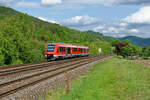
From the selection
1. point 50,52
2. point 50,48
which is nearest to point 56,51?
point 50,52

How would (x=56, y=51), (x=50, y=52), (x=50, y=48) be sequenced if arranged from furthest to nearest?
(x=50, y=48)
(x=56, y=51)
(x=50, y=52)

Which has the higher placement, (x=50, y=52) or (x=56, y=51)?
(x=56, y=51)

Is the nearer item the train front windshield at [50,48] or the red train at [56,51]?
the red train at [56,51]

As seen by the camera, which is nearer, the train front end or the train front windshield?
the train front end

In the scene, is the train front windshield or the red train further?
the train front windshield

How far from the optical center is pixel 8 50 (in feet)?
111

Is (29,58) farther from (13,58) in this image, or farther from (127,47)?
(127,47)

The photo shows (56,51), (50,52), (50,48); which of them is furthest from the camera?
(50,48)

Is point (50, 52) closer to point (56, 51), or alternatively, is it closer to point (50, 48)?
point (50, 48)

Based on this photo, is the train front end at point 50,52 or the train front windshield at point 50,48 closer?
the train front end at point 50,52

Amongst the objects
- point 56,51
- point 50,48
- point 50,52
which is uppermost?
point 50,48

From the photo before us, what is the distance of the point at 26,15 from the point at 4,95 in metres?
79.5

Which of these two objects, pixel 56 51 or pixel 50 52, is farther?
pixel 56 51

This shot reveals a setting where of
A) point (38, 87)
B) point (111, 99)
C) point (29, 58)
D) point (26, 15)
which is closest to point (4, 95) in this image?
point (38, 87)
